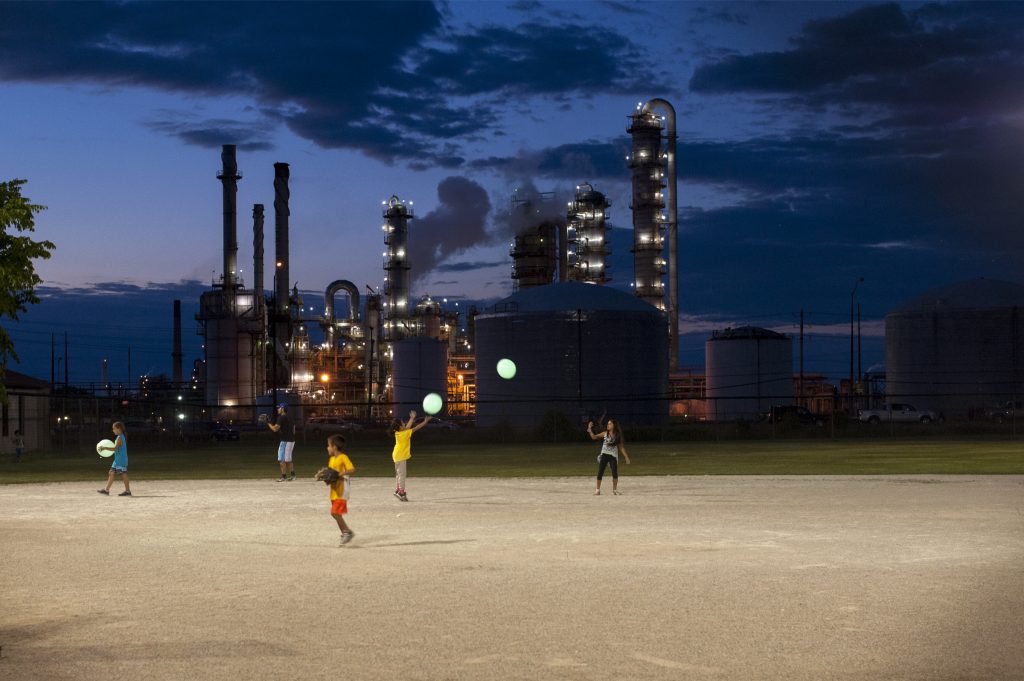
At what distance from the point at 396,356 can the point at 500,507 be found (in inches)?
2470

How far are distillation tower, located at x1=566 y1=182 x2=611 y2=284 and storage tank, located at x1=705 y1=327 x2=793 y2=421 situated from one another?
48.1 feet

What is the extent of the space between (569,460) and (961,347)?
4834 cm

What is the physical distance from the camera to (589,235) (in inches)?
3962

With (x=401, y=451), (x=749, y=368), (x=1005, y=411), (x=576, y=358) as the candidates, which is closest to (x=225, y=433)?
(x=576, y=358)

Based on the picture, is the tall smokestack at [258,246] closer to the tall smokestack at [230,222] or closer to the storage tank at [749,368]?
the tall smokestack at [230,222]

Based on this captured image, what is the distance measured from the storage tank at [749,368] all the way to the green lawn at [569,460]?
108 ft

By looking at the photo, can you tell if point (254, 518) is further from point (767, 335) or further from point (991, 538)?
point (767, 335)

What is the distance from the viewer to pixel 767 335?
8925cm

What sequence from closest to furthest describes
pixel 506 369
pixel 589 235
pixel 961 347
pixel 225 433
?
pixel 225 433 < pixel 506 369 < pixel 961 347 < pixel 589 235

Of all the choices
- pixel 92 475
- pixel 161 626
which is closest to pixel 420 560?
pixel 161 626

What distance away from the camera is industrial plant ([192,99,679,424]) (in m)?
72.4

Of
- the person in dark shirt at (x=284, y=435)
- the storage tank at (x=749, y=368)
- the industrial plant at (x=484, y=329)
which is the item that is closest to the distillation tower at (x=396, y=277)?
the industrial plant at (x=484, y=329)

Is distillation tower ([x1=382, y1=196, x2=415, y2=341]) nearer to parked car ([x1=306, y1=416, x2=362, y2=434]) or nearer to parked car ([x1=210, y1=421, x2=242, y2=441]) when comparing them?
parked car ([x1=306, y1=416, x2=362, y2=434])

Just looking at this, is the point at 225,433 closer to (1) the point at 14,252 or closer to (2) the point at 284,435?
(2) the point at 284,435
